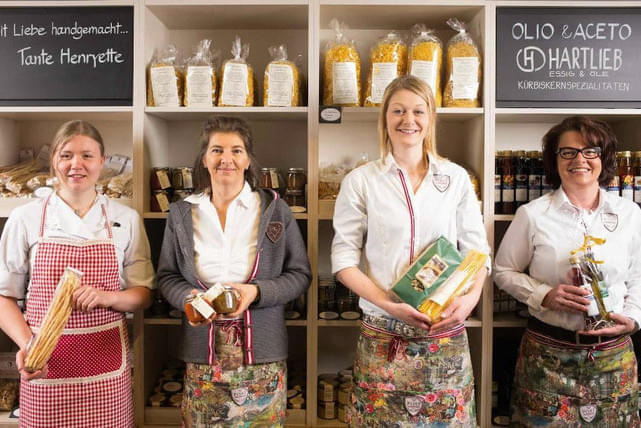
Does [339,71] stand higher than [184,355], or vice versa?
[339,71]

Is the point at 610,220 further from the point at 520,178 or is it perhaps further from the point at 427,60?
the point at 427,60

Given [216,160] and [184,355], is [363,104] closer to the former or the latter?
[216,160]

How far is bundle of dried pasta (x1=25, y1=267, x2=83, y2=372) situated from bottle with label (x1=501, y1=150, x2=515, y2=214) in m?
1.55

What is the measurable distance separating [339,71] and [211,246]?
0.83 m

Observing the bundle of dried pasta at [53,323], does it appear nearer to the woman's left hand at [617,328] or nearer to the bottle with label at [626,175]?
the woman's left hand at [617,328]

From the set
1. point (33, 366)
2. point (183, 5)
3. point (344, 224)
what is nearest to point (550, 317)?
point (344, 224)

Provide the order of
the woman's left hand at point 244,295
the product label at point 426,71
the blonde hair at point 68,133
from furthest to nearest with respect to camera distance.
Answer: the product label at point 426,71 < the blonde hair at point 68,133 < the woman's left hand at point 244,295

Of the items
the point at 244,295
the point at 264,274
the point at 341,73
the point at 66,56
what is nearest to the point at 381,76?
the point at 341,73

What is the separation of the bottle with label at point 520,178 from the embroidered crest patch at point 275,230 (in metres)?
0.95

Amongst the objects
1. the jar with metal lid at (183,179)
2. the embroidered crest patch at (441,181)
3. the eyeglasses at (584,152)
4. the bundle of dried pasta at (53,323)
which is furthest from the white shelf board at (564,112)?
the bundle of dried pasta at (53,323)

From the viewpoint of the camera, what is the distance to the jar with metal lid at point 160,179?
2.07 m

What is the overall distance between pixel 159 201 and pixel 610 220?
166 cm

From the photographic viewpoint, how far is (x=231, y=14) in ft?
7.06

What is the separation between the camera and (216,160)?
5.61 ft
